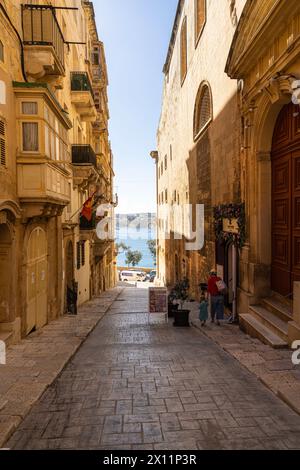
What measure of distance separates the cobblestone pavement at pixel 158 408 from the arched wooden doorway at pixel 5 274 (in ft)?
7.55

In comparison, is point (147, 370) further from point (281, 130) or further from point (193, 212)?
point (193, 212)

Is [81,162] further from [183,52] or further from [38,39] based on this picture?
[183,52]

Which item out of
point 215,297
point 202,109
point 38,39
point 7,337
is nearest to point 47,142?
point 38,39

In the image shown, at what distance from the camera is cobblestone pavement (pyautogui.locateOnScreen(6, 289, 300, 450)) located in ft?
13.8

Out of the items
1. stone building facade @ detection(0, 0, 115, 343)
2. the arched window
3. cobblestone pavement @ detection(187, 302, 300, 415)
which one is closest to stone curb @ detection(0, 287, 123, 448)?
stone building facade @ detection(0, 0, 115, 343)

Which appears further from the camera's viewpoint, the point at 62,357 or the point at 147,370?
the point at 62,357

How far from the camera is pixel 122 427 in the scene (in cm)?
451

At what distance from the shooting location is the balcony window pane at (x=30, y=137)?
365 inches

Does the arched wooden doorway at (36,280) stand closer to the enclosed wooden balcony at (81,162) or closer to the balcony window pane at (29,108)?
the balcony window pane at (29,108)

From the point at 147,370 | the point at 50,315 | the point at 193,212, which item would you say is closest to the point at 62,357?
the point at 147,370

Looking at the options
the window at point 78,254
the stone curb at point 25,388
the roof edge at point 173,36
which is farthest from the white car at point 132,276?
the stone curb at point 25,388

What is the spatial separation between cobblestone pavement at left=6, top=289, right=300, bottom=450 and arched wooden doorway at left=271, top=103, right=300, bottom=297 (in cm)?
266
